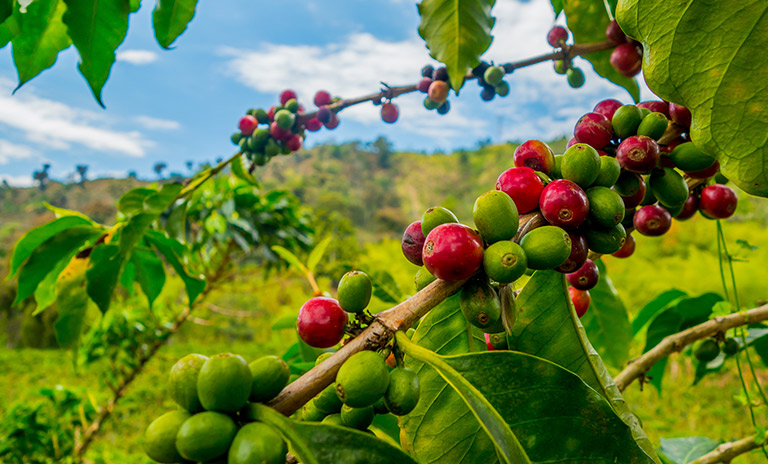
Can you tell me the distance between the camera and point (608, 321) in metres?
0.84

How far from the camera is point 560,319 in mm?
493

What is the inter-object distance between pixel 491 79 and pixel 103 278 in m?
0.84

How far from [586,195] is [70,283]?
111 centimetres

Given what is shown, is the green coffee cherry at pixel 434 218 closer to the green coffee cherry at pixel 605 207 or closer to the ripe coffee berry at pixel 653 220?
the green coffee cherry at pixel 605 207

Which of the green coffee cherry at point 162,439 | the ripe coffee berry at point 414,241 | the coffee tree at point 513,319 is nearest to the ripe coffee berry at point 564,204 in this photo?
the coffee tree at point 513,319

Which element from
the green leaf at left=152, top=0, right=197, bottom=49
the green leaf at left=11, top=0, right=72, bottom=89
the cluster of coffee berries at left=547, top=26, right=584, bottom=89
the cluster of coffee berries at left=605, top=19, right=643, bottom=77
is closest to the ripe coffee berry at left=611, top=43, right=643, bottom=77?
the cluster of coffee berries at left=605, top=19, right=643, bottom=77

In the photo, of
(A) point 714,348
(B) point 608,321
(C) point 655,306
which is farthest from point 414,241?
(C) point 655,306

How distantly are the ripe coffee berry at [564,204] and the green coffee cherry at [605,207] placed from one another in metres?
0.02

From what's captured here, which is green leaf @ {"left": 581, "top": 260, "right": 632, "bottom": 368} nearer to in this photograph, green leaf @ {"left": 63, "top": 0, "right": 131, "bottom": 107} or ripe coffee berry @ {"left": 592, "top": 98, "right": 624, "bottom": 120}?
ripe coffee berry @ {"left": 592, "top": 98, "right": 624, "bottom": 120}

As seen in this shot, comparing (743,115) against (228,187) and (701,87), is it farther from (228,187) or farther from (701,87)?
(228,187)

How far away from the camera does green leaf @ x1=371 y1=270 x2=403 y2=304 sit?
0.73 meters

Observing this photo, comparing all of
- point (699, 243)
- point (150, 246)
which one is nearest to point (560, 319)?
point (150, 246)

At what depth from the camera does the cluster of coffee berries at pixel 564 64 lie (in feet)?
2.82

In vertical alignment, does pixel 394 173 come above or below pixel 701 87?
above
